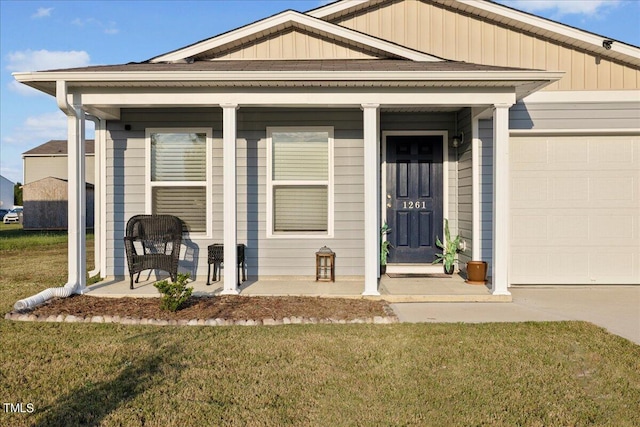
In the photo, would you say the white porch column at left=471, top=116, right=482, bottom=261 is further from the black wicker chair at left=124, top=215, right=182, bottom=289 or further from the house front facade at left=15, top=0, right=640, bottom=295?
the black wicker chair at left=124, top=215, right=182, bottom=289

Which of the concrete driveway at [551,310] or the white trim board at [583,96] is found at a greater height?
the white trim board at [583,96]

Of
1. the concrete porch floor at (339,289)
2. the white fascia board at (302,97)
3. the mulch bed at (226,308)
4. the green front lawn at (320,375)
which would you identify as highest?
the white fascia board at (302,97)

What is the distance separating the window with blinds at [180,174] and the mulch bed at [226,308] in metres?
1.64

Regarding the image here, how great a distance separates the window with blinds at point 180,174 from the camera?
6.93 m

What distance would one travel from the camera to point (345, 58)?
23.6ft

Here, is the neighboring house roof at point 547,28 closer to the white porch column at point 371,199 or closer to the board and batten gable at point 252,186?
the board and batten gable at point 252,186

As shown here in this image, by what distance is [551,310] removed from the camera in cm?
536

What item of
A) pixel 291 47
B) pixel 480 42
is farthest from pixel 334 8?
pixel 480 42

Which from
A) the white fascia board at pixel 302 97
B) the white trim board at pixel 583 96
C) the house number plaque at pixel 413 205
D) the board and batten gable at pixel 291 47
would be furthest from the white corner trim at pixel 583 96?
the board and batten gable at pixel 291 47

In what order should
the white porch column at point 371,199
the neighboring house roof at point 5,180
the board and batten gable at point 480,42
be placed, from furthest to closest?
the neighboring house roof at point 5,180 < the board and batten gable at point 480,42 < the white porch column at point 371,199

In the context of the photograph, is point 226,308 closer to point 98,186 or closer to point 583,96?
point 98,186

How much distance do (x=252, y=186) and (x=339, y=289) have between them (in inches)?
77.4

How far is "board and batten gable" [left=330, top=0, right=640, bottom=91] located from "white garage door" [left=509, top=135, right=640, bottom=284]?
2.95 ft

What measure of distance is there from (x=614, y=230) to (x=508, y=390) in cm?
480
